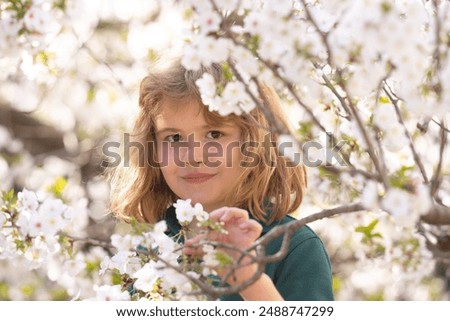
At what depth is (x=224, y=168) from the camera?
2.37 m

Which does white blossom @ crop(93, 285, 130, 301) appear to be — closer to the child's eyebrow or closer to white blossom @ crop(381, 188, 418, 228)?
the child's eyebrow

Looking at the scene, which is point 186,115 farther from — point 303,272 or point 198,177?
point 303,272

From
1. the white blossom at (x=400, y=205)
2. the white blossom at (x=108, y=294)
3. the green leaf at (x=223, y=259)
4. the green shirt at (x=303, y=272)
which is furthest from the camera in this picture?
the green shirt at (x=303, y=272)

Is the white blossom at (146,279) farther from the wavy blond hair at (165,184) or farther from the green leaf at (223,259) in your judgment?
the wavy blond hair at (165,184)

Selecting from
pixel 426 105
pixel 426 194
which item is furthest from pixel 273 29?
pixel 426 194

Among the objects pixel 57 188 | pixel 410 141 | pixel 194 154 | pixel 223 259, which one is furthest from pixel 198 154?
pixel 410 141

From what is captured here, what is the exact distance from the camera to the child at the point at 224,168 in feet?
7.20

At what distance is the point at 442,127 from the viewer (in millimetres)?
1489

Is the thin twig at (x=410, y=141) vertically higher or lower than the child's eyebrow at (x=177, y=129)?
higher

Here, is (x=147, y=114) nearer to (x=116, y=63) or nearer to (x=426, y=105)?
(x=426, y=105)

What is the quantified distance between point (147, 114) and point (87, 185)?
283 centimetres

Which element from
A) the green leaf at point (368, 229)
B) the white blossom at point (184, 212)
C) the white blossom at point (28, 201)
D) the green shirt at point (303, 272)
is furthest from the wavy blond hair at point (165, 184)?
the white blossom at point (28, 201)

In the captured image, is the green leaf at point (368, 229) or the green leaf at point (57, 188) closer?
the green leaf at point (57, 188)

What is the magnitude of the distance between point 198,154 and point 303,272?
0.45m
